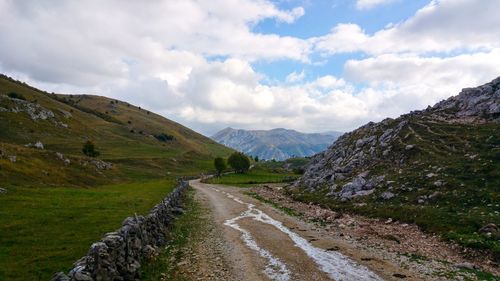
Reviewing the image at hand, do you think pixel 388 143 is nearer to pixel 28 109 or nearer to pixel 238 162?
pixel 238 162

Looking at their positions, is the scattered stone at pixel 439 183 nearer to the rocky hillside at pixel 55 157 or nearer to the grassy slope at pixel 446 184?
the grassy slope at pixel 446 184

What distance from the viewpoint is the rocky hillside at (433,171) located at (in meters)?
37.0

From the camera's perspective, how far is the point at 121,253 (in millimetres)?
21719

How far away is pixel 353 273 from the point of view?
23.5m

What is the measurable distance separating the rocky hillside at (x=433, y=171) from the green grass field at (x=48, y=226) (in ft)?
98.8

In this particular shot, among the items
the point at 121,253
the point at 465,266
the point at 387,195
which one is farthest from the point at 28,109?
the point at 465,266

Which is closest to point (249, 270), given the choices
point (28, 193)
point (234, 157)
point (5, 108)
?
point (28, 193)

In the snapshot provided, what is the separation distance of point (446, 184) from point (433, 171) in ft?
17.3

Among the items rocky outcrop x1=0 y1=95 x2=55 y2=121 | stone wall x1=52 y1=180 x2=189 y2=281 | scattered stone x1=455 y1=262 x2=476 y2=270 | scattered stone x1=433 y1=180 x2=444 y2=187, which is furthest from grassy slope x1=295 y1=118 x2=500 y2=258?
rocky outcrop x1=0 y1=95 x2=55 y2=121

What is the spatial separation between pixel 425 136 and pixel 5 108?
167 m

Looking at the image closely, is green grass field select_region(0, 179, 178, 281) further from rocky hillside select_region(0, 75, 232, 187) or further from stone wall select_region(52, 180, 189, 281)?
rocky hillside select_region(0, 75, 232, 187)

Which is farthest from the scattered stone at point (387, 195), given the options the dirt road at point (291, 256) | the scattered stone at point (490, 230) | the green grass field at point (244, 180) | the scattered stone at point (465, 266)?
the green grass field at point (244, 180)

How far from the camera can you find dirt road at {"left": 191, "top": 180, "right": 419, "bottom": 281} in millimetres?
23203

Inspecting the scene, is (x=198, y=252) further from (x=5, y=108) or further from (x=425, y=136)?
(x=5, y=108)
